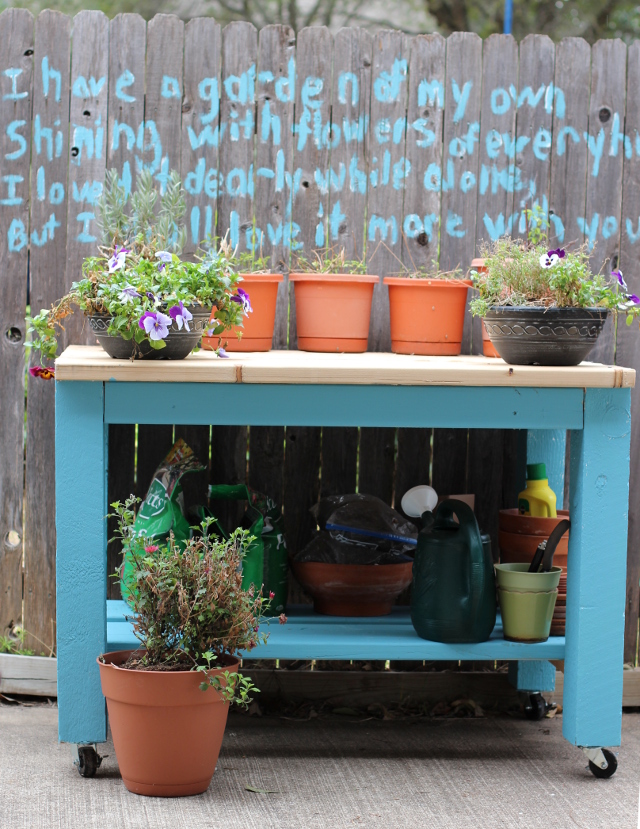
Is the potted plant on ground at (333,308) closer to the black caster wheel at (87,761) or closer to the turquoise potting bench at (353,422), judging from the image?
the turquoise potting bench at (353,422)

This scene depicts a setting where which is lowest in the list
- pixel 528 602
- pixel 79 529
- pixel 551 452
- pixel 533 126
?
pixel 528 602

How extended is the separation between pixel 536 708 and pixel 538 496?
0.74 meters

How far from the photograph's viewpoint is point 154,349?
2598 millimetres

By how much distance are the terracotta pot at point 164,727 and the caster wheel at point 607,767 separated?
41.1 inches

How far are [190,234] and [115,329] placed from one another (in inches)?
31.1

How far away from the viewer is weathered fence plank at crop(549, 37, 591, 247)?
324 centimetres

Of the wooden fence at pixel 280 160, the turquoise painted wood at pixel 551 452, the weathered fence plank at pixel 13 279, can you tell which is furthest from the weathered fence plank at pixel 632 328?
the weathered fence plank at pixel 13 279

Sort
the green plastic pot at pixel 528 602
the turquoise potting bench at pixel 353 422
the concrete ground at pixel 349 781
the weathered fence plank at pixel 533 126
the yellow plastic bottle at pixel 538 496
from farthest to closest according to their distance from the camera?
the weathered fence plank at pixel 533 126
the yellow plastic bottle at pixel 538 496
the green plastic pot at pixel 528 602
the turquoise potting bench at pixel 353 422
the concrete ground at pixel 349 781

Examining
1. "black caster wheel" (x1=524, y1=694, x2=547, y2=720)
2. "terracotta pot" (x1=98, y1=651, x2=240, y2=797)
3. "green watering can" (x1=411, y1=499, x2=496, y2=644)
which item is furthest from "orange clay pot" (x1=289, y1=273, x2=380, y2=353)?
"black caster wheel" (x1=524, y1=694, x2=547, y2=720)

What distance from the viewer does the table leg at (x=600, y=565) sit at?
2.63 meters

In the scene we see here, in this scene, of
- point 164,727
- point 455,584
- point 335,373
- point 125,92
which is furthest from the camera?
point 125,92

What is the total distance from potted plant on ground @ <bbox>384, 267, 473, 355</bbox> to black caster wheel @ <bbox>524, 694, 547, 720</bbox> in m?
1.19

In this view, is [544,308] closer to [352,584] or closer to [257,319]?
[257,319]

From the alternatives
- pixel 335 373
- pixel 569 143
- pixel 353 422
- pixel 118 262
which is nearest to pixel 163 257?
pixel 118 262
